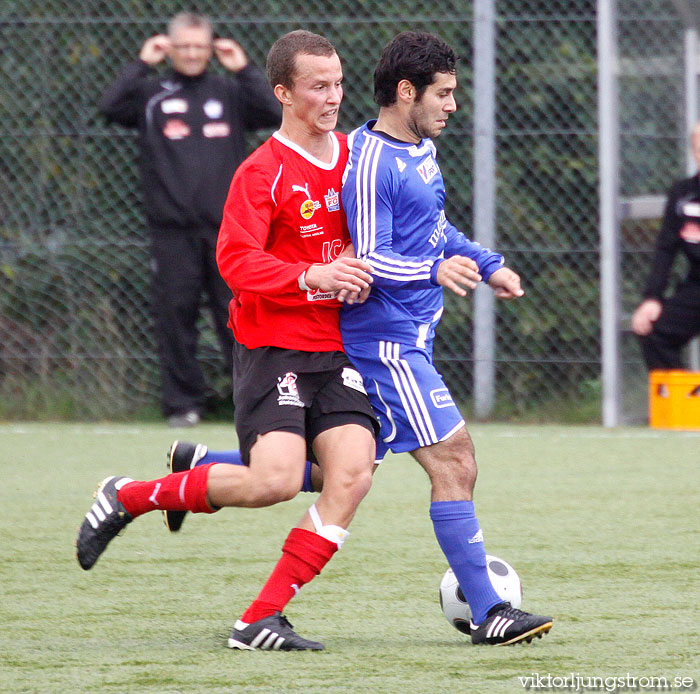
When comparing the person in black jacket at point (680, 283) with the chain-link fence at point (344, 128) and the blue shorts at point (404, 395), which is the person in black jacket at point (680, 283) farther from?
the blue shorts at point (404, 395)

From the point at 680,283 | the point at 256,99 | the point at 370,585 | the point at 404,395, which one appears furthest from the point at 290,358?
the point at 680,283

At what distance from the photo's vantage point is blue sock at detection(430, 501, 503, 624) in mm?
3654

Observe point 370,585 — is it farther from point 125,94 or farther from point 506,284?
point 125,94

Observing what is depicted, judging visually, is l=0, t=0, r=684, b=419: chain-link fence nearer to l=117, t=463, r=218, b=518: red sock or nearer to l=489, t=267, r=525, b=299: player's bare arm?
l=489, t=267, r=525, b=299: player's bare arm

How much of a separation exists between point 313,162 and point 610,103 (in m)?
4.91

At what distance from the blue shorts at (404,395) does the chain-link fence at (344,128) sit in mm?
5014

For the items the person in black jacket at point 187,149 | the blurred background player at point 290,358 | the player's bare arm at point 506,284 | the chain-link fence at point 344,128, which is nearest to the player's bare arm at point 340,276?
the blurred background player at point 290,358

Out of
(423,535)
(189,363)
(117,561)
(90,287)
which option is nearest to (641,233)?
(189,363)

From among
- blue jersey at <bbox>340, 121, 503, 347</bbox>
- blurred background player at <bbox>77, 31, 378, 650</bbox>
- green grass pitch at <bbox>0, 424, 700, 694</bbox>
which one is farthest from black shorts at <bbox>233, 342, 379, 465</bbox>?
green grass pitch at <bbox>0, 424, 700, 694</bbox>

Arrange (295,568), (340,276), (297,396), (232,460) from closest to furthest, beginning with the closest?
(340,276), (295,568), (297,396), (232,460)

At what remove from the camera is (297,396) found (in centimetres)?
370

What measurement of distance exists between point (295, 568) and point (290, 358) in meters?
0.55

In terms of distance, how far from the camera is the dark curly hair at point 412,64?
379 cm

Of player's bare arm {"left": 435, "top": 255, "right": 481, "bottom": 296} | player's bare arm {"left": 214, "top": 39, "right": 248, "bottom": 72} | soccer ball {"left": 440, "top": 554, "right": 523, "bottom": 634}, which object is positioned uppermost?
player's bare arm {"left": 214, "top": 39, "right": 248, "bottom": 72}
